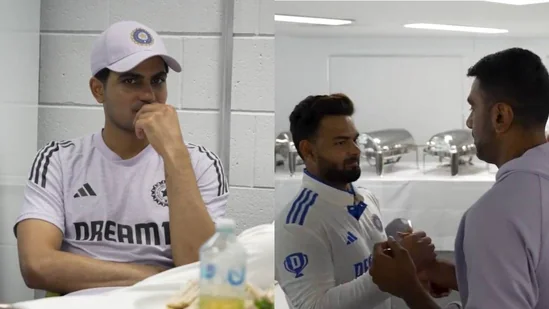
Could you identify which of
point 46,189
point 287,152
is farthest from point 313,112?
point 46,189

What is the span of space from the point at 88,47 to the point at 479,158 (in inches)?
35.8

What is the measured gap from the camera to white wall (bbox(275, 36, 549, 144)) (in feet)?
2.15

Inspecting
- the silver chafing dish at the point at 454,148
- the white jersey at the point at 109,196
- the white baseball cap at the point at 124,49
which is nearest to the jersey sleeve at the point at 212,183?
the white jersey at the point at 109,196

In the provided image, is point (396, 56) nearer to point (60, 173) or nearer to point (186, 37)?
point (186, 37)

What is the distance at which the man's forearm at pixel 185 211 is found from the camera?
4.09 feet

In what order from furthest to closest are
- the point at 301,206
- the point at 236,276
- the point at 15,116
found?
the point at 15,116
the point at 236,276
the point at 301,206

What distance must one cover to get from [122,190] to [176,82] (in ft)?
0.88

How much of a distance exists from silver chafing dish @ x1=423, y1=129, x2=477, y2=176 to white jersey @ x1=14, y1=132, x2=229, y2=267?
690 mm

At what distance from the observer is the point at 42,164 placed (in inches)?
50.3

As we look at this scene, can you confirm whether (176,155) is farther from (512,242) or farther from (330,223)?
(512,242)

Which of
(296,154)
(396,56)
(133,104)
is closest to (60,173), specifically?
(133,104)

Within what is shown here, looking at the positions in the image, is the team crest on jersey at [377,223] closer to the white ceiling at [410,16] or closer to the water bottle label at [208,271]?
the white ceiling at [410,16]

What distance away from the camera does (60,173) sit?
127 centimetres

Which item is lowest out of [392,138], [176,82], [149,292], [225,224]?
[149,292]
